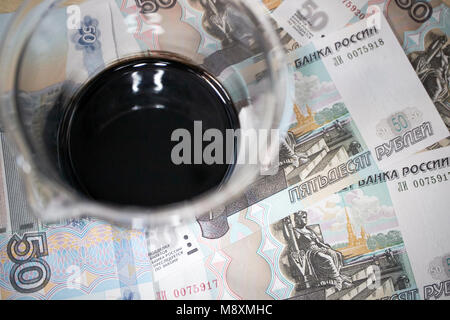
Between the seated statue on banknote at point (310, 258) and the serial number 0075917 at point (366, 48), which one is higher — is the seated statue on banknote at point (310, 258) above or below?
below

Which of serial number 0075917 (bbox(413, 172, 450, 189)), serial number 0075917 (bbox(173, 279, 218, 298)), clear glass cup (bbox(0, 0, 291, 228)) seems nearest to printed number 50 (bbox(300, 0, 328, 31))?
clear glass cup (bbox(0, 0, 291, 228))

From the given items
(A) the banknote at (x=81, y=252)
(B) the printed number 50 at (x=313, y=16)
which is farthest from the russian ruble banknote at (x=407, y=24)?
(A) the banknote at (x=81, y=252)

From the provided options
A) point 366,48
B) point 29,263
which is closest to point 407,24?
point 366,48

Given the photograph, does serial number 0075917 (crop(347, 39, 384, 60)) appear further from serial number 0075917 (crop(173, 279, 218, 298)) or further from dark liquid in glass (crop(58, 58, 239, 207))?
serial number 0075917 (crop(173, 279, 218, 298))

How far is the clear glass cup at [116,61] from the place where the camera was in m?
0.42

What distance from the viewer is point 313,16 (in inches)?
22.6

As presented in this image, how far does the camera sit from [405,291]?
550 millimetres

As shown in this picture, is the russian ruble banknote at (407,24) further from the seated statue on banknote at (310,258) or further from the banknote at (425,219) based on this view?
the seated statue on banknote at (310,258)

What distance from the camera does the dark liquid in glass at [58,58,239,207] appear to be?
50cm

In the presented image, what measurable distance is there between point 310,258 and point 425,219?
0.14 meters

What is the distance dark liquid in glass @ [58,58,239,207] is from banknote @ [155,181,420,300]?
0.08 meters

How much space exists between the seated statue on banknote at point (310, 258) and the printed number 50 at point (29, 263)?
270 mm
